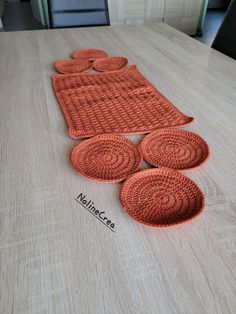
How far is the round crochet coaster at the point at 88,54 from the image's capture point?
121 centimetres

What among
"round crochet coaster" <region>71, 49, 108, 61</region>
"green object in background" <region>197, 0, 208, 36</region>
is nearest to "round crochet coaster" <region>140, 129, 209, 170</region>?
"round crochet coaster" <region>71, 49, 108, 61</region>

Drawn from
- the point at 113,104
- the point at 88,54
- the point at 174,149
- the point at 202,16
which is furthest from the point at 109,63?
the point at 202,16

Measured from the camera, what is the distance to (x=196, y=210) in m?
0.54

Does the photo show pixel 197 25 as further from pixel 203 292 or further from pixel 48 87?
pixel 203 292

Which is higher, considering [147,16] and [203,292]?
[203,292]

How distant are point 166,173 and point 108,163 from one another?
129 millimetres

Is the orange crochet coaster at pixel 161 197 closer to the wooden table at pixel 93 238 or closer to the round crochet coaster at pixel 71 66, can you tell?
the wooden table at pixel 93 238

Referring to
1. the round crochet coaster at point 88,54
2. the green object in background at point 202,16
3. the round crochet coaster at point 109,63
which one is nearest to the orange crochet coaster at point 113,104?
the round crochet coaster at point 109,63

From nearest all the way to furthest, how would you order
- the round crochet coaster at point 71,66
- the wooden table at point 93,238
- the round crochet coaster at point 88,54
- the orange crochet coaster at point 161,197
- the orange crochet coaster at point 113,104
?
the wooden table at point 93,238, the orange crochet coaster at point 161,197, the orange crochet coaster at point 113,104, the round crochet coaster at point 71,66, the round crochet coaster at point 88,54

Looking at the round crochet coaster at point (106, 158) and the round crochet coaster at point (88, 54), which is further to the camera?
the round crochet coaster at point (88, 54)

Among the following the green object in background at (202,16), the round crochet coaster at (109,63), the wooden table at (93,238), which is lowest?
the green object in background at (202,16)

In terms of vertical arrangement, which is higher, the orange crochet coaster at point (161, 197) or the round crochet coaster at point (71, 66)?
the orange crochet coaster at point (161, 197)

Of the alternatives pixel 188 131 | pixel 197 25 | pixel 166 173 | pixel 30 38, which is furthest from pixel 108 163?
pixel 197 25

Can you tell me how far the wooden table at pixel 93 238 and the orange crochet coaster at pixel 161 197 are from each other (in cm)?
2
